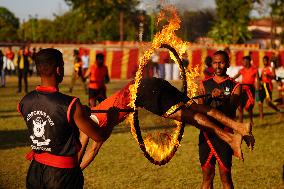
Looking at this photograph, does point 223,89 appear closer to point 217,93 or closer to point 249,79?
point 217,93

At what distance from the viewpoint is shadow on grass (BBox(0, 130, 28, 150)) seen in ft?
38.1

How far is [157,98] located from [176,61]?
673mm

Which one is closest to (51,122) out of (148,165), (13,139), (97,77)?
(148,165)

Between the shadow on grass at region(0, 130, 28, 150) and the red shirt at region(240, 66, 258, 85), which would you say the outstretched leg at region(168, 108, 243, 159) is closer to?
the shadow on grass at region(0, 130, 28, 150)

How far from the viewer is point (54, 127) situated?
4.46m

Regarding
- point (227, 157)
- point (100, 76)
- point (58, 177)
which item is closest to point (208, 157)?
point (227, 157)

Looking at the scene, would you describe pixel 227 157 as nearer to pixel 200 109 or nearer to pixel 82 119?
pixel 200 109

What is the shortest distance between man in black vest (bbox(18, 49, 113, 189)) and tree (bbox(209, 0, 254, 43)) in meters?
52.6

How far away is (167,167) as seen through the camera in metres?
9.56

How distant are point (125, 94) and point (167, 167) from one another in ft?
10.8

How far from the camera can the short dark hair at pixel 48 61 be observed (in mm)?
4406

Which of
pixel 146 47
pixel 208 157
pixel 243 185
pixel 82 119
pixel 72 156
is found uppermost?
pixel 146 47

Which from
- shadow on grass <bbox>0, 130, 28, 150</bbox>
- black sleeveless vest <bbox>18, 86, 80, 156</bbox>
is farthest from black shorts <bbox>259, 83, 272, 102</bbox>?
black sleeveless vest <bbox>18, 86, 80, 156</bbox>

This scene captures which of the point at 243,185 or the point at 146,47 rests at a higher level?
the point at 146,47
